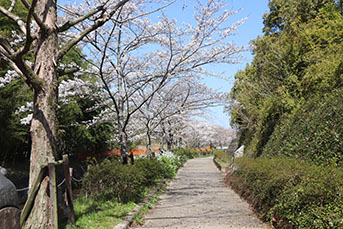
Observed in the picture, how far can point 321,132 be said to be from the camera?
7898 mm

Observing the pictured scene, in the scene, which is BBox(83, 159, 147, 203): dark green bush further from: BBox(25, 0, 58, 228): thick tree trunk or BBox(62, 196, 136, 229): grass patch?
BBox(25, 0, 58, 228): thick tree trunk

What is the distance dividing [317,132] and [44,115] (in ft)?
21.0

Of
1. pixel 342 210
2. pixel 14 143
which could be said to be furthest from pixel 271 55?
pixel 14 143

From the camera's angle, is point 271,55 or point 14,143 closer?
point 271,55

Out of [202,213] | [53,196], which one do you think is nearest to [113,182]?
[202,213]

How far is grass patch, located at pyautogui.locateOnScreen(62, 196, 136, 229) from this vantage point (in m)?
6.19

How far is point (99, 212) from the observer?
23.7 ft

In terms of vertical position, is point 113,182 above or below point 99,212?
above

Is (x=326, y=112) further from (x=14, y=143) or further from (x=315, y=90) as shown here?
(x=14, y=143)

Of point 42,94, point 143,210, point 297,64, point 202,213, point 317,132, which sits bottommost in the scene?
point 202,213

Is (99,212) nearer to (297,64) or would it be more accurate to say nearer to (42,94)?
(42,94)

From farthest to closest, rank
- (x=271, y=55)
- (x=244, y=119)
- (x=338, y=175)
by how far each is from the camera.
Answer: (x=244, y=119) < (x=271, y=55) < (x=338, y=175)

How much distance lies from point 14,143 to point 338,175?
14.2 meters

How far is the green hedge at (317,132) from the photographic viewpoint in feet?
23.5
